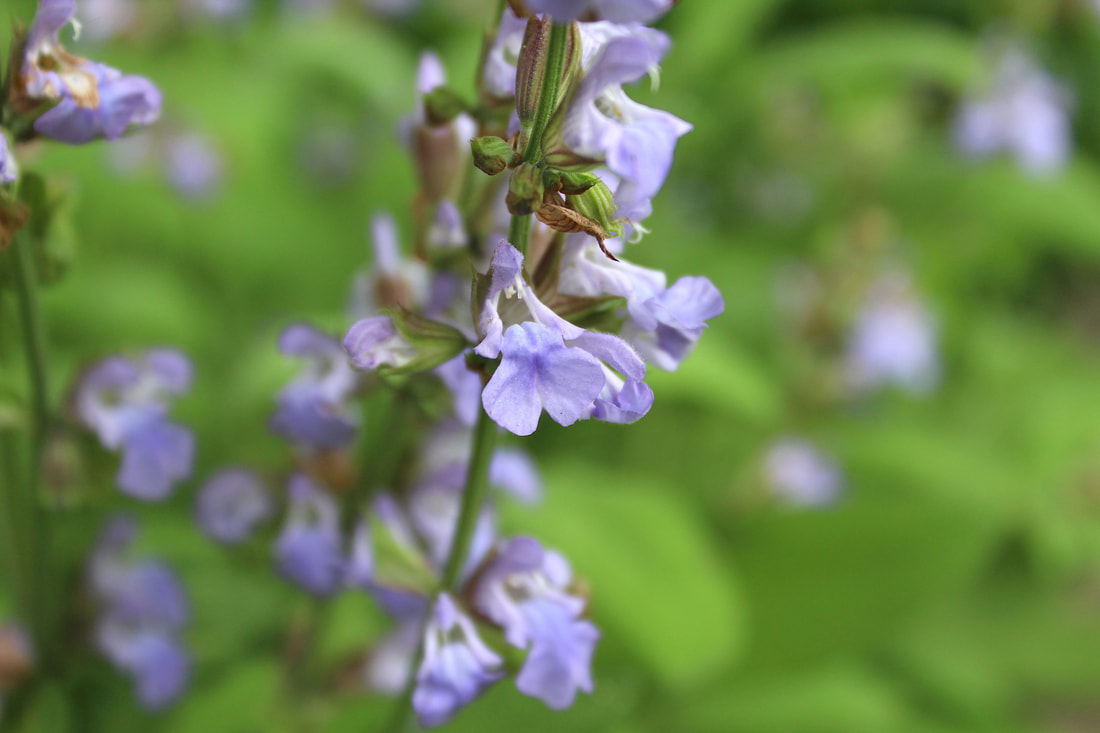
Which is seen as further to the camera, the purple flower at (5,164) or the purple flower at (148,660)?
the purple flower at (148,660)

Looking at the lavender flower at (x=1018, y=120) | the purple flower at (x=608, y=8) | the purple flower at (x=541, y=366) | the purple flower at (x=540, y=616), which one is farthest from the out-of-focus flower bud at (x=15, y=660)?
the lavender flower at (x=1018, y=120)

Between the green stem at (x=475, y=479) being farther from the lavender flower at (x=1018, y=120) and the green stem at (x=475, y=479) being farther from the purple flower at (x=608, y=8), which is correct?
the lavender flower at (x=1018, y=120)

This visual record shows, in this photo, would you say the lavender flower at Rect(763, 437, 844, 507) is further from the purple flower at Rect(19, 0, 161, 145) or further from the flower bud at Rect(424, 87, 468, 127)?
the purple flower at Rect(19, 0, 161, 145)

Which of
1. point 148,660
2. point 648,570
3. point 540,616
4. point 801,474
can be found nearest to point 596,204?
point 540,616

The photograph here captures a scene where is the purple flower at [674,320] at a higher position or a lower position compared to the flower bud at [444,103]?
lower

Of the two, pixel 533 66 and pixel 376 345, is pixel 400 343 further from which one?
pixel 533 66
